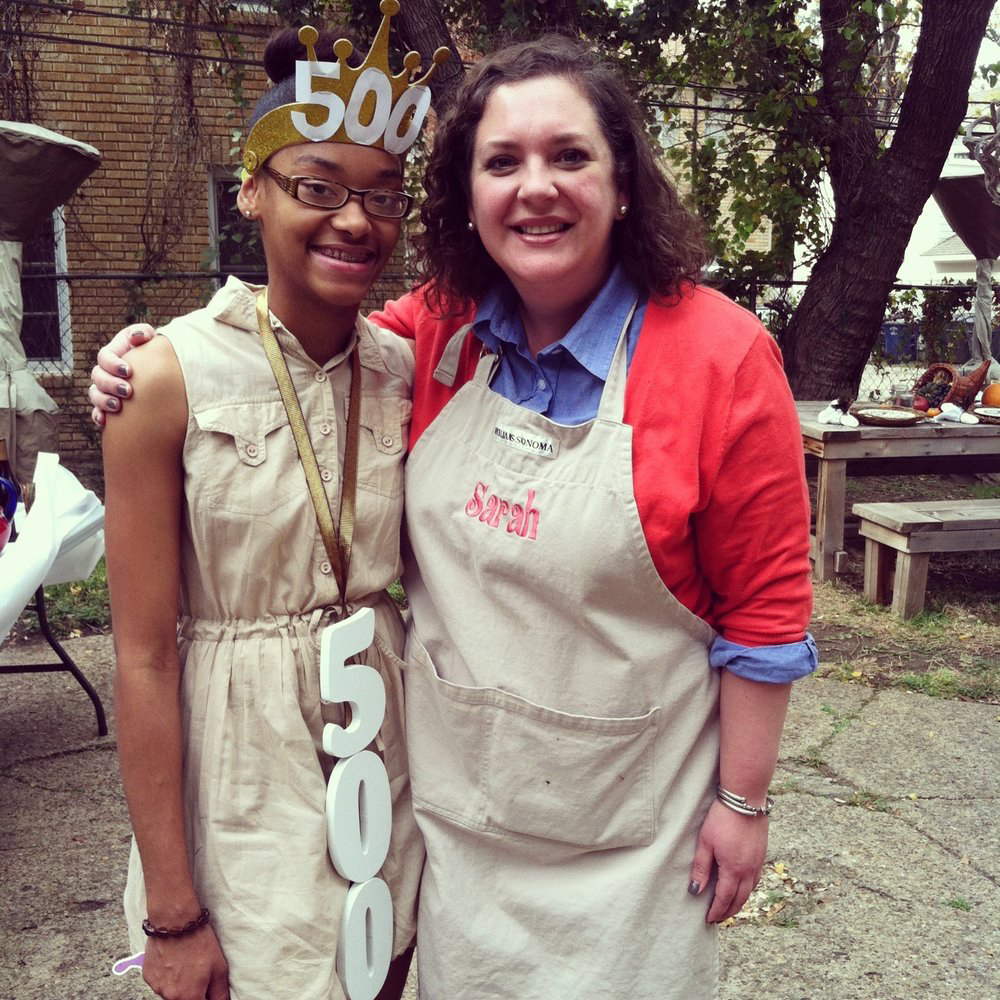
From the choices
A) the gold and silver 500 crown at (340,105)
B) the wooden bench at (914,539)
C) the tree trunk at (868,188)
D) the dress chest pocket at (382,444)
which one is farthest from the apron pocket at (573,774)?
the tree trunk at (868,188)

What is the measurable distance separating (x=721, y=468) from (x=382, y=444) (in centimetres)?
53

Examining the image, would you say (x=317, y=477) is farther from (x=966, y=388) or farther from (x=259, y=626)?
(x=966, y=388)

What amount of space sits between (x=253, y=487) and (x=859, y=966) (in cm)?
194

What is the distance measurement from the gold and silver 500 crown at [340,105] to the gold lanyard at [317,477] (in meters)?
0.24

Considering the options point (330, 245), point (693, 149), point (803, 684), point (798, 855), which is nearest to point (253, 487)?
point (330, 245)

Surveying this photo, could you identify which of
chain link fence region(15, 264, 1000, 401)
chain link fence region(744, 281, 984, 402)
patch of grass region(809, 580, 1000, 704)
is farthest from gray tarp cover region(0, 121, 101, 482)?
chain link fence region(744, 281, 984, 402)

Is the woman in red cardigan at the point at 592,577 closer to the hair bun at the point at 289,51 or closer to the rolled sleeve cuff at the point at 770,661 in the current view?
the rolled sleeve cuff at the point at 770,661

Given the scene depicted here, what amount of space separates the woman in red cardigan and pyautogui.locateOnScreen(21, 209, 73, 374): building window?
24.9 ft

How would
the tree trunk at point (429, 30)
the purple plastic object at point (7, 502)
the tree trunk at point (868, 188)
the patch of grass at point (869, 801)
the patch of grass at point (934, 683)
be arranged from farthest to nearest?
the tree trunk at point (868, 188), the tree trunk at point (429, 30), the patch of grass at point (934, 683), the patch of grass at point (869, 801), the purple plastic object at point (7, 502)

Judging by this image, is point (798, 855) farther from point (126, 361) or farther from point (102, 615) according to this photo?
point (102, 615)

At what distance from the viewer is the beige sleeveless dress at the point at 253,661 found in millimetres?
1496

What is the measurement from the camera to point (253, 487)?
150 cm

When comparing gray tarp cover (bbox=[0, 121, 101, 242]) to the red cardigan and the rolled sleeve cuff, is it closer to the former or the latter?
the red cardigan

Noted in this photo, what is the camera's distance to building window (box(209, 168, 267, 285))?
332 inches
